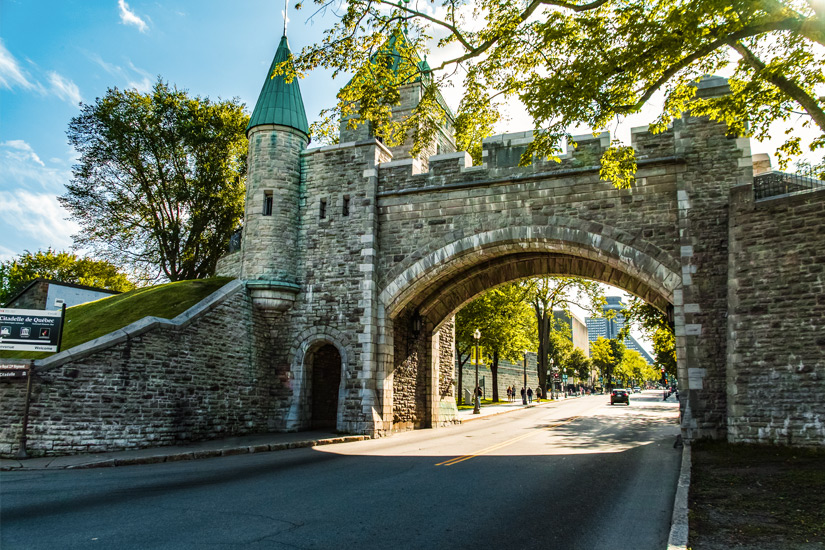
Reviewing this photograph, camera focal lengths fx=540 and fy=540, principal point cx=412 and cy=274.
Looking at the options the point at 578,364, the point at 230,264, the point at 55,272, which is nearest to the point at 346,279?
the point at 230,264

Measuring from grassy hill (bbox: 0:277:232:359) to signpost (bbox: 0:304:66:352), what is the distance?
5.86 ft

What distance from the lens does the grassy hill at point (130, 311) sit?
44.4 ft

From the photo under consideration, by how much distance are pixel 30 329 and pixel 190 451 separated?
12.9 feet

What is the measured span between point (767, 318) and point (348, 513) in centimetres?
979

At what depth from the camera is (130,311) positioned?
607 inches

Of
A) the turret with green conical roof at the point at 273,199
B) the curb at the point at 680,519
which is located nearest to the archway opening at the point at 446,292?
the turret with green conical roof at the point at 273,199

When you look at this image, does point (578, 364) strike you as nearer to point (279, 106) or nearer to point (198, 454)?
point (279, 106)

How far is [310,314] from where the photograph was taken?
16688 mm

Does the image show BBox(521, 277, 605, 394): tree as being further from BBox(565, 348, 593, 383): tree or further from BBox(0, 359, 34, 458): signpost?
BBox(565, 348, 593, 383): tree

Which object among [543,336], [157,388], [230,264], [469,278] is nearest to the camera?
[157,388]

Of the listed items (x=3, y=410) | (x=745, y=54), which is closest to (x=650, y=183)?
(x=745, y=54)

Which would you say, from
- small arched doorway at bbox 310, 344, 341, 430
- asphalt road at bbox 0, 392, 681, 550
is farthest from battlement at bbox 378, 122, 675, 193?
asphalt road at bbox 0, 392, 681, 550

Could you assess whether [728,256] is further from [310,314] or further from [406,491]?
[310,314]

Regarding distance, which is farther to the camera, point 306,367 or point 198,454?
point 306,367
